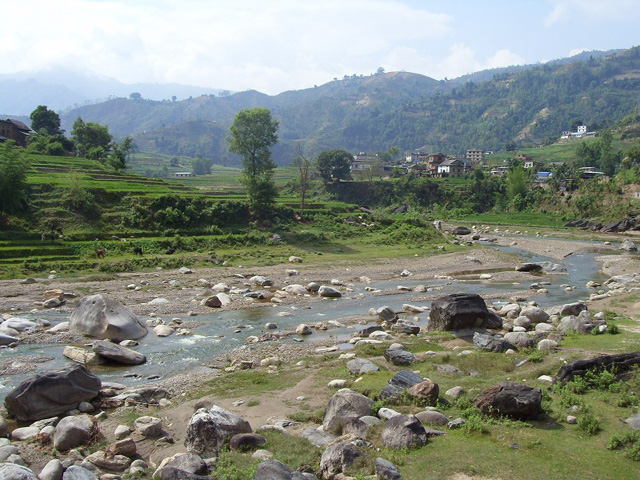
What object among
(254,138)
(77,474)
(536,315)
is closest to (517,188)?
(254,138)

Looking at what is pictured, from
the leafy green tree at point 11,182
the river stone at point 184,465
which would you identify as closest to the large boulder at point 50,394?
the river stone at point 184,465

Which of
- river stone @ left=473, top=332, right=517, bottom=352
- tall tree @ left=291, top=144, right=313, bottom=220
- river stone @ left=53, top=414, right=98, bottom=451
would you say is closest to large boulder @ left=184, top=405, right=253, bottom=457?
river stone @ left=53, top=414, right=98, bottom=451

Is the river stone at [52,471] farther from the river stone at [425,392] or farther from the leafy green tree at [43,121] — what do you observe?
the leafy green tree at [43,121]

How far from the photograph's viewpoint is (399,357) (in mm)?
21641

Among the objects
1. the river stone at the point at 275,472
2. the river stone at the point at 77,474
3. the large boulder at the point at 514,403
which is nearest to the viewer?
the river stone at the point at 275,472

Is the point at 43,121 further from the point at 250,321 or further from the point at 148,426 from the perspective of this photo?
the point at 148,426

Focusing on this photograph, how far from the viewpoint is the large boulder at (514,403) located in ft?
48.2

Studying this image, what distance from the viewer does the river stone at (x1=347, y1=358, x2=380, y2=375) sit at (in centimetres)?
2002

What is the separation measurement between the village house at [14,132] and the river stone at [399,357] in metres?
87.5

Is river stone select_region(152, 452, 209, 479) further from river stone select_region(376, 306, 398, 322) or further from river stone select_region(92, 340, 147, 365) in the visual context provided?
river stone select_region(376, 306, 398, 322)

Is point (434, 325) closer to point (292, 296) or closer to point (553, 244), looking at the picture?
point (292, 296)

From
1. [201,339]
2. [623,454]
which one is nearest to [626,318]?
[623,454]

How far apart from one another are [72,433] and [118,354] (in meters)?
7.98

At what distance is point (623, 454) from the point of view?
41.0 feet
